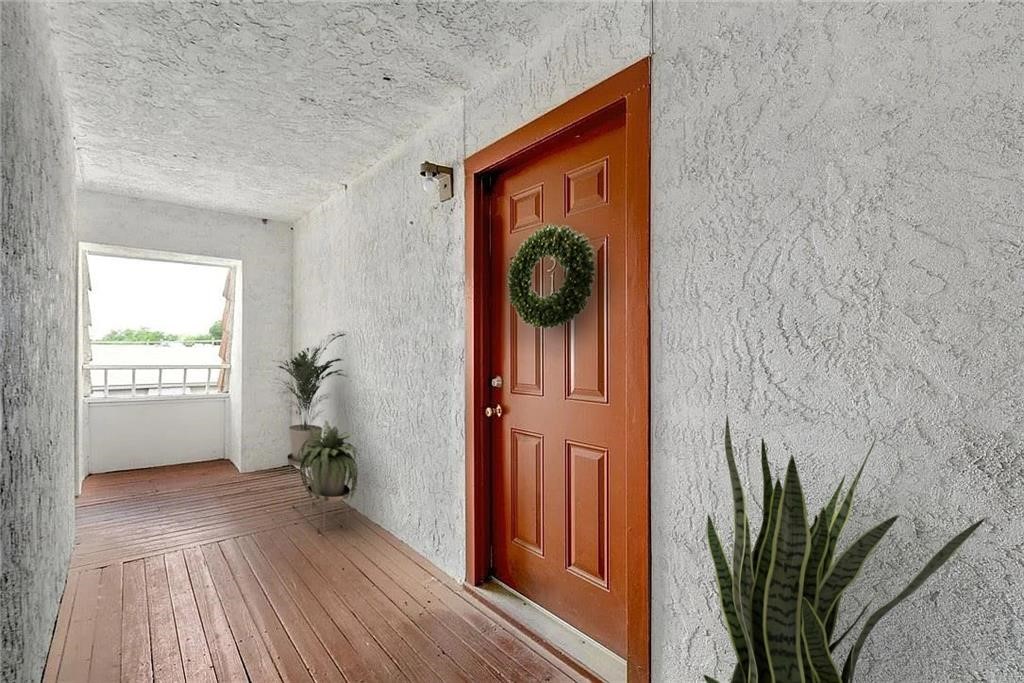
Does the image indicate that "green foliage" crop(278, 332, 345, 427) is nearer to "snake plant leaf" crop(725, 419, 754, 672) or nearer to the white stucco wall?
the white stucco wall

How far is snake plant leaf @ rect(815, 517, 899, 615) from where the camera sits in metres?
0.97

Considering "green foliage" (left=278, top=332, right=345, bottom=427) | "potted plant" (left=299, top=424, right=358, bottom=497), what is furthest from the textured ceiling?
"potted plant" (left=299, top=424, right=358, bottom=497)

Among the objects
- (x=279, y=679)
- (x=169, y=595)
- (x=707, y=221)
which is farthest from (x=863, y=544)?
(x=169, y=595)

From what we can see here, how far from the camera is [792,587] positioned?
0.94 metres

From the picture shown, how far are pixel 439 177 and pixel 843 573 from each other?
2.34 meters

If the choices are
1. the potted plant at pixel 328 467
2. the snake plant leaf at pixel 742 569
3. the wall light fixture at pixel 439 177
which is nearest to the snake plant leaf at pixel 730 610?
the snake plant leaf at pixel 742 569

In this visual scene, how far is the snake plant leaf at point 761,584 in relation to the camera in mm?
998

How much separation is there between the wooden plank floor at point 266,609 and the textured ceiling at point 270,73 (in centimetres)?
246

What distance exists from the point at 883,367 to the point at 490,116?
A: 6.26ft

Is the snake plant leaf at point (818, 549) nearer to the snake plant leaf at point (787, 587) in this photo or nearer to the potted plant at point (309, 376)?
the snake plant leaf at point (787, 587)

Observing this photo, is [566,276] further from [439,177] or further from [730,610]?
[730,610]

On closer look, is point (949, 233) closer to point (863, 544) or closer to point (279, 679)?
point (863, 544)

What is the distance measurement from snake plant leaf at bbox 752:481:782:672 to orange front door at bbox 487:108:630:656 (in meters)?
0.73

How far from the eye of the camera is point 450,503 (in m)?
2.60
